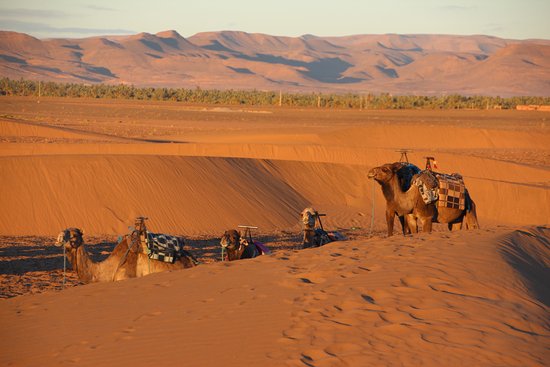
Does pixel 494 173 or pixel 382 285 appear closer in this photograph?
pixel 382 285

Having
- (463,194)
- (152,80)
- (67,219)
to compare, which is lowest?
(67,219)

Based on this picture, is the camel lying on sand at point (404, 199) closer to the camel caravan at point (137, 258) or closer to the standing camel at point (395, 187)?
the standing camel at point (395, 187)

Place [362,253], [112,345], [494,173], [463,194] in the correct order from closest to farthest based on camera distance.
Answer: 1. [112,345]
2. [362,253]
3. [463,194]
4. [494,173]

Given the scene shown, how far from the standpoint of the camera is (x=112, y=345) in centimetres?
732

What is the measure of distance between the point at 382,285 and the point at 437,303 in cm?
84

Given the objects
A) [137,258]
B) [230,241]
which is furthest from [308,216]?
[137,258]

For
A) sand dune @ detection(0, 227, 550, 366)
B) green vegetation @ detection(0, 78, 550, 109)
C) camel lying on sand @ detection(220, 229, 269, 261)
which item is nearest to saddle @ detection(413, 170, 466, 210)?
sand dune @ detection(0, 227, 550, 366)

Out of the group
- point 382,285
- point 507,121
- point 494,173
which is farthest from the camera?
point 507,121

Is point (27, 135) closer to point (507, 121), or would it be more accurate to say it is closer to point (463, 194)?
point (463, 194)

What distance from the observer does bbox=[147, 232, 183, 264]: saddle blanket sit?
10.8 metres

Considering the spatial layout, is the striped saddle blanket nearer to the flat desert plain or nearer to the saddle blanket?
the flat desert plain

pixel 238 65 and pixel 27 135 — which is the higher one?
pixel 238 65

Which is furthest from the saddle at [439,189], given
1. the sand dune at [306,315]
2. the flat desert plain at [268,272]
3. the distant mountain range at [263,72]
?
the distant mountain range at [263,72]

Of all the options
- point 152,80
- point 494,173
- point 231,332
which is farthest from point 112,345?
point 152,80
